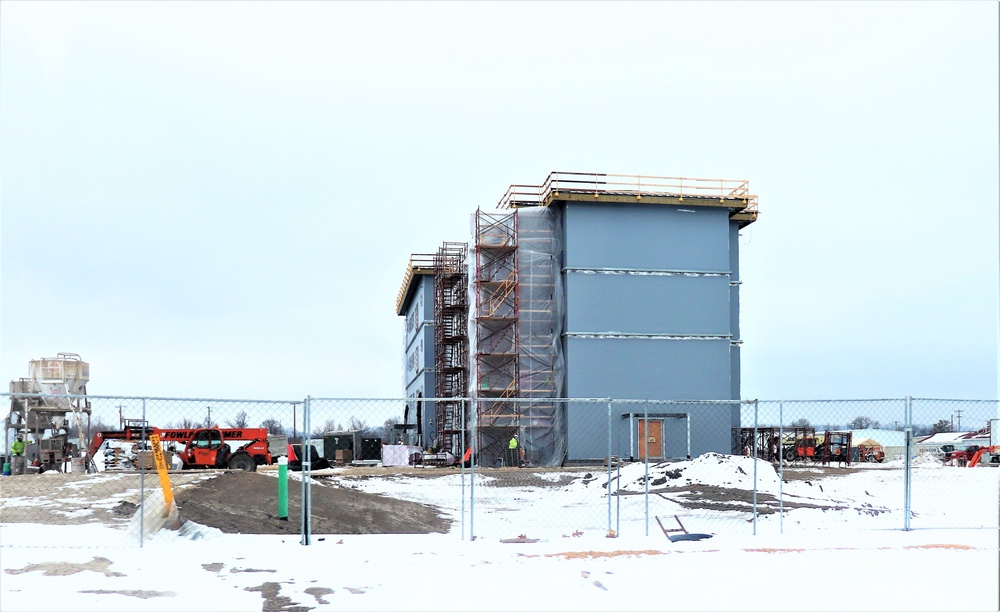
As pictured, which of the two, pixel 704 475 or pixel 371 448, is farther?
pixel 371 448

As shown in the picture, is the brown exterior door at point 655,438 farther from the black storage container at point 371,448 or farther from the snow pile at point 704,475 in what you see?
the snow pile at point 704,475

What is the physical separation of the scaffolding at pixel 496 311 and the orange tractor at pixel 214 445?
12.5 metres

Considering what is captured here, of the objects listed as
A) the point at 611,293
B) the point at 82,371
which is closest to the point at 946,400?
the point at 611,293

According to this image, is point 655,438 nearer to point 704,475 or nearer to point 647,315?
point 647,315

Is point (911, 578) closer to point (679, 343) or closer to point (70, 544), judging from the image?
point (70, 544)

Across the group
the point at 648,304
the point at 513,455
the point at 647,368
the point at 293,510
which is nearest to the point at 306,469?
the point at 293,510

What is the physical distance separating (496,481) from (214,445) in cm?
1155

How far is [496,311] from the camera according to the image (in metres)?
45.6

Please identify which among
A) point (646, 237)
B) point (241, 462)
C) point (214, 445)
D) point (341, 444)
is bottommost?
point (341, 444)

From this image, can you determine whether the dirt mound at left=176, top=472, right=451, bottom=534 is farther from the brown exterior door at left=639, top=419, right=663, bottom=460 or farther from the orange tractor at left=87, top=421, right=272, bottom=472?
the brown exterior door at left=639, top=419, right=663, bottom=460

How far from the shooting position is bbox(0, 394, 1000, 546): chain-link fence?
1627 cm

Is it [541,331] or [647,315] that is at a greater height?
[647,315]

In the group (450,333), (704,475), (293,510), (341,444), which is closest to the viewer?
(293,510)

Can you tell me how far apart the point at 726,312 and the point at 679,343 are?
9.92ft
